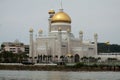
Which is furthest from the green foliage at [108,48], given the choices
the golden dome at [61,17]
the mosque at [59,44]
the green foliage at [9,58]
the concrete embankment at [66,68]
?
the concrete embankment at [66,68]

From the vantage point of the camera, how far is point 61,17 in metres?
114

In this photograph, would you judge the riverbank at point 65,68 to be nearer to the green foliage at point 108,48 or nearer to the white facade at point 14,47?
the white facade at point 14,47

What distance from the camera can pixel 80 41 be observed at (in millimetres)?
114500

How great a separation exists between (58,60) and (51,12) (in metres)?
17.5

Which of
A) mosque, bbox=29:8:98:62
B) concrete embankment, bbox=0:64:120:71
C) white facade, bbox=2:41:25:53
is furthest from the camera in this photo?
white facade, bbox=2:41:25:53

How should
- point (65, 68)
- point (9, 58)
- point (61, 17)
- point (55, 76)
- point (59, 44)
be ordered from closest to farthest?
1. point (55, 76)
2. point (65, 68)
3. point (59, 44)
4. point (9, 58)
5. point (61, 17)

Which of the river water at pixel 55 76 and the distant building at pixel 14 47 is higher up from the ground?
the distant building at pixel 14 47

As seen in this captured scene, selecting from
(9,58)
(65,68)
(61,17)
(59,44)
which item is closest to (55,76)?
(65,68)

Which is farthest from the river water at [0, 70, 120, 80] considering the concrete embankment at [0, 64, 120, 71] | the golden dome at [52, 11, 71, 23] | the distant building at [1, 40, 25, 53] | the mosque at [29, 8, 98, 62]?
the distant building at [1, 40, 25, 53]

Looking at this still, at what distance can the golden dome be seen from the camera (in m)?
114

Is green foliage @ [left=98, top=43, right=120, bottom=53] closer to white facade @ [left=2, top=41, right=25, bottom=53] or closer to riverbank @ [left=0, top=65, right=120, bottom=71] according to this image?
white facade @ [left=2, top=41, right=25, bottom=53]

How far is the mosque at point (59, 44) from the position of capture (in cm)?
11006

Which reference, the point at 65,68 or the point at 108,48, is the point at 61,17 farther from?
the point at 108,48

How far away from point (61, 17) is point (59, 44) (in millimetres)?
8206
